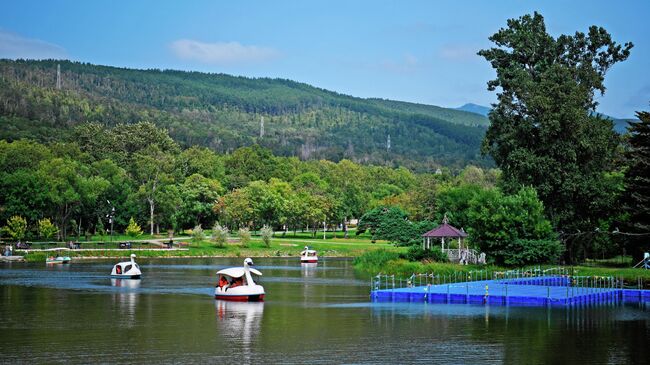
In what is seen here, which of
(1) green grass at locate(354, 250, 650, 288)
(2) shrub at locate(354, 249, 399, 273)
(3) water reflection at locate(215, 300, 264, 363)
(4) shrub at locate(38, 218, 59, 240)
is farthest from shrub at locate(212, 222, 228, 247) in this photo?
(3) water reflection at locate(215, 300, 264, 363)

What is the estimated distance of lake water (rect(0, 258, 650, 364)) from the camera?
101 feet

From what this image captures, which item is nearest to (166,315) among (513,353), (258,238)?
(513,353)

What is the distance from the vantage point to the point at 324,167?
198 m

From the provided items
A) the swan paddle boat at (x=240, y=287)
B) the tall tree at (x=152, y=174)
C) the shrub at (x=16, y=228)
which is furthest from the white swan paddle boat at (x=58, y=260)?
the swan paddle boat at (x=240, y=287)

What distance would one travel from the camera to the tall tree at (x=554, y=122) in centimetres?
6606

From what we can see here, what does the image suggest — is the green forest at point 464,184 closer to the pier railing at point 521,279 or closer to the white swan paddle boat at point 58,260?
the pier railing at point 521,279

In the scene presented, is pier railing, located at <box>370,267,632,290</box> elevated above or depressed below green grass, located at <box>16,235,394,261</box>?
below

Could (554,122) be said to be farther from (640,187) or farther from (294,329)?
(294,329)

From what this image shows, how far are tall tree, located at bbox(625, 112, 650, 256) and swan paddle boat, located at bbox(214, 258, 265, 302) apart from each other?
28244mm

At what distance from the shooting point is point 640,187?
60.9 m

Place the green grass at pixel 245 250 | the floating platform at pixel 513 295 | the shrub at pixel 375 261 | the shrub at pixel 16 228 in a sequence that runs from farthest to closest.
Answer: the shrub at pixel 16 228 → the green grass at pixel 245 250 → the shrub at pixel 375 261 → the floating platform at pixel 513 295

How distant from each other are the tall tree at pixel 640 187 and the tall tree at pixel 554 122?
3.82 m

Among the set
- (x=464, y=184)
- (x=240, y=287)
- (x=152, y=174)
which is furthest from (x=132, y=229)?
(x=240, y=287)

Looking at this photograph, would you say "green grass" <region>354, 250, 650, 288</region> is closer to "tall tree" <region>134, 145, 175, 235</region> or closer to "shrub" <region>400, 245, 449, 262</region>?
"shrub" <region>400, 245, 449, 262</region>
